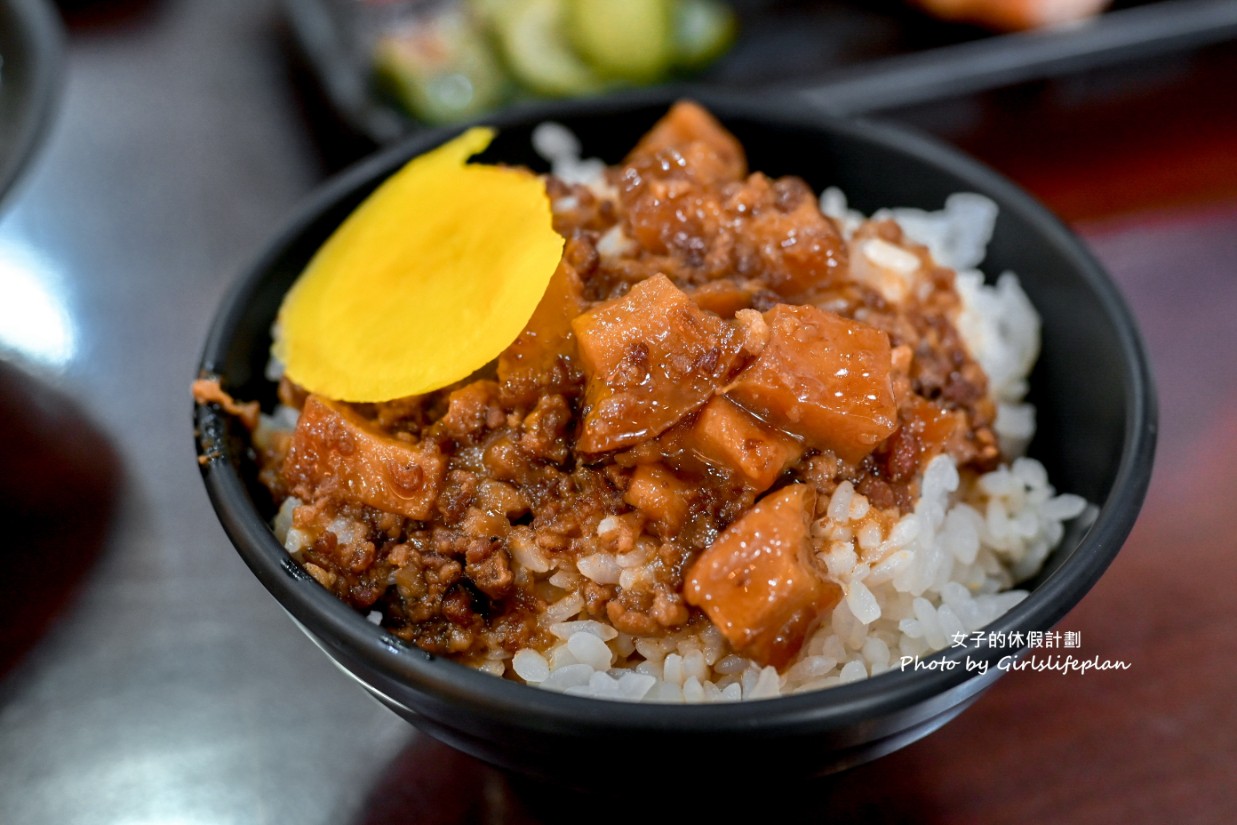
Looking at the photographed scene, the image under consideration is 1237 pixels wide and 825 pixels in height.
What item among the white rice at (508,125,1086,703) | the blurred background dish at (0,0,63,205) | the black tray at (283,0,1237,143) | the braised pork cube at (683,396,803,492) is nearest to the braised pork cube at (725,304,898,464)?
the braised pork cube at (683,396,803,492)

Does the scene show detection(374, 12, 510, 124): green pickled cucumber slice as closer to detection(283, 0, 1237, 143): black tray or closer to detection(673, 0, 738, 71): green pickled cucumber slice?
detection(283, 0, 1237, 143): black tray

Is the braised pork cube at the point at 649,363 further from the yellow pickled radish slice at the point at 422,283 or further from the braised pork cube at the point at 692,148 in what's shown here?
the braised pork cube at the point at 692,148

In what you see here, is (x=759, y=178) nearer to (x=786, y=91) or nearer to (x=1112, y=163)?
(x=786, y=91)

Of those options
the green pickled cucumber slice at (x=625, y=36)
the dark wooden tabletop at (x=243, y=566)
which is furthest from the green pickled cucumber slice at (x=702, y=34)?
the dark wooden tabletop at (x=243, y=566)

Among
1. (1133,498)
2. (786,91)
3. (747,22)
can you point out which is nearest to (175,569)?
(1133,498)

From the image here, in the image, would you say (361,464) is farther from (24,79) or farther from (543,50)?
(543,50)

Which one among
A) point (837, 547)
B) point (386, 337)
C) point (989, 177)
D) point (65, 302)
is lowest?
point (65, 302)
